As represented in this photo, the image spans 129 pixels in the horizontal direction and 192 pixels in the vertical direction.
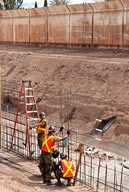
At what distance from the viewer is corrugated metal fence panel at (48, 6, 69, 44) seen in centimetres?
2198

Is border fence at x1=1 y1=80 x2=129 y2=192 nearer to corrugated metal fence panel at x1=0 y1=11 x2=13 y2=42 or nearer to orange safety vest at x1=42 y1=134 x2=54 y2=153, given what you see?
orange safety vest at x1=42 y1=134 x2=54 y2=153

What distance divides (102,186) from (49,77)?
10091 millimetres

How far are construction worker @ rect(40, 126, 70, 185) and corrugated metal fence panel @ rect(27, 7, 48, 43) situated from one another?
16.4 m

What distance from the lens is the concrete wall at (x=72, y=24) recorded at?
19078 millimetres

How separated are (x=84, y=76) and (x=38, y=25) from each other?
879 centimetres

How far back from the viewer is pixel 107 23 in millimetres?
19516

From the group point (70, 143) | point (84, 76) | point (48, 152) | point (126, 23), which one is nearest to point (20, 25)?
point (126, 23)

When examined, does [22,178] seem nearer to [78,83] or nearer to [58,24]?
[78,83]

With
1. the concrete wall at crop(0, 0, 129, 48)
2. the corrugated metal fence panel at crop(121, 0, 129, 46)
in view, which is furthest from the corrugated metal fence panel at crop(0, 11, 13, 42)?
the corrugated metal fence panel at crop(121, 0, 129, 46)

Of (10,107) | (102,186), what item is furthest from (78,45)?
(102,186)

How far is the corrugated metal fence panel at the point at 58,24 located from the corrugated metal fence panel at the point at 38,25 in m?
0.50

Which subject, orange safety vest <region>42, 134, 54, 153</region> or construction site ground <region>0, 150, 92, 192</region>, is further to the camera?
orange safety vest <region>42, 134, 54, 153</region>

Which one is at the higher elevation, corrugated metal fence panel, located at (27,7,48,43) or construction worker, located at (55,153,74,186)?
corrugated metal fence panel, located at (27,7,48,43)

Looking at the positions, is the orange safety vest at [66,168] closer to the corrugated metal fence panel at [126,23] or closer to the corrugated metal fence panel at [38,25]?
the corrugated metal fence panel at [126,23]
